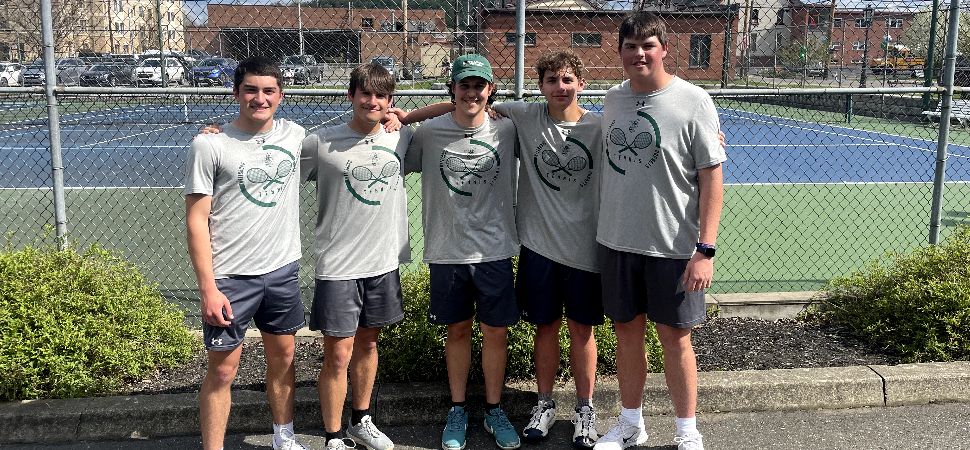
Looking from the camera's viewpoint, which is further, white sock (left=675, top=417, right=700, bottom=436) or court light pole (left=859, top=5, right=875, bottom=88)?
court light pole (left=859, top=5, right=875, bottom=88)

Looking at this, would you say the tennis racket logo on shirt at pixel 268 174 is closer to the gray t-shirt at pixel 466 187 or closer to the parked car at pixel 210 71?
the gray t-shirt at pixel 466 187

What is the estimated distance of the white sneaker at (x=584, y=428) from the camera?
3.83m

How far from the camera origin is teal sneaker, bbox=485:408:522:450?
3.81 meters

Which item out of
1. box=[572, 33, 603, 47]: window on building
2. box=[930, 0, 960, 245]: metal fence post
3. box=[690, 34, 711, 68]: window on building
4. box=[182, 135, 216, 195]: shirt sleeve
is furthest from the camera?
box=[690, 34, 711, 68]: window on building

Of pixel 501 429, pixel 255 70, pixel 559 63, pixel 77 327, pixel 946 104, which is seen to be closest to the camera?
pixel 255 70

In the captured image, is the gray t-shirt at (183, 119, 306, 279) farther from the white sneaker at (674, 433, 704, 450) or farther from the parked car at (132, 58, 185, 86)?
the parked car at (132, 58, 185, 86)

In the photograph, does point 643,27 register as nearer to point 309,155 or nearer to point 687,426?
point 309,155

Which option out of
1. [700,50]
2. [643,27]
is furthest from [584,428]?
[700,50]

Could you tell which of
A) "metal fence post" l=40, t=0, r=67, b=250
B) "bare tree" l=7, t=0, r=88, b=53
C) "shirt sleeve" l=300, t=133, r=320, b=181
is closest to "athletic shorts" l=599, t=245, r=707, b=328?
"shirt sleeve" l=300, t=133, r=320, b=181

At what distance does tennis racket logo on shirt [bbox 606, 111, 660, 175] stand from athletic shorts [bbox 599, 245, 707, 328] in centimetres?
39

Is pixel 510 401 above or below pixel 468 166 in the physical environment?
below

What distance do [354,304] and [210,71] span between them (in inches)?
116

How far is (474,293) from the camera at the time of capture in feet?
12.4

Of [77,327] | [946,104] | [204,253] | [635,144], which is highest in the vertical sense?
[946,104]
